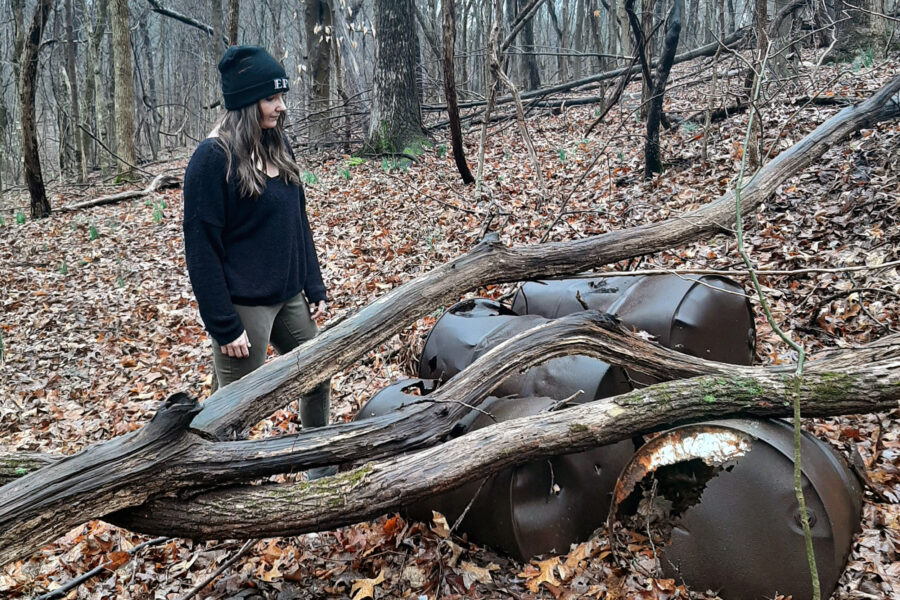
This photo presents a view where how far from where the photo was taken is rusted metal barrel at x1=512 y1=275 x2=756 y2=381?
379cm

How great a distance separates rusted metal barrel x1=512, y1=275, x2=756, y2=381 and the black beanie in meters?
2.18

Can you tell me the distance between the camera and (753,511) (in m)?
2.58

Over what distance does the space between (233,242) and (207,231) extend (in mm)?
183

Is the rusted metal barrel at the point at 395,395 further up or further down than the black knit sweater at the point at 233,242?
further down

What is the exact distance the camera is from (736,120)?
850cm

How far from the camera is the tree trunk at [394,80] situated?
10.8m

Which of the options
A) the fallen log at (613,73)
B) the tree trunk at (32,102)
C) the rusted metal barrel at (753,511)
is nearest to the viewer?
the rusted metal barrel at (753,511)

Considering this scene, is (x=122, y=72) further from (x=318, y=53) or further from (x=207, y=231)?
(x=207, y=231)

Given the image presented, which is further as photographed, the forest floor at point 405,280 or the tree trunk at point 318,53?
the tree trunk at point 318,53

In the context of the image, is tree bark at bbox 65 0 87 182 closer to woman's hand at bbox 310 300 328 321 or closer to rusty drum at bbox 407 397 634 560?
woman's hand at bbox 310 300 328 321

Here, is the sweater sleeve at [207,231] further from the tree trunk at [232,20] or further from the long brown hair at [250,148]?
the tree trunk at [232,20]

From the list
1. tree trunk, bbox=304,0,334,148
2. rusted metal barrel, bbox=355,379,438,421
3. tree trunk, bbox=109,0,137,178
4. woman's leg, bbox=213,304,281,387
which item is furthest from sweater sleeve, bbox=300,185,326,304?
tree trunk, bbox=109,0,137,178

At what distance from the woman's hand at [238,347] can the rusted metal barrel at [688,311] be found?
6.63 feet

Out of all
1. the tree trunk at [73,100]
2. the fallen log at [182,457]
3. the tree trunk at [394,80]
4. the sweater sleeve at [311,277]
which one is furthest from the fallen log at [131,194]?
the fallen log at [182,457]
